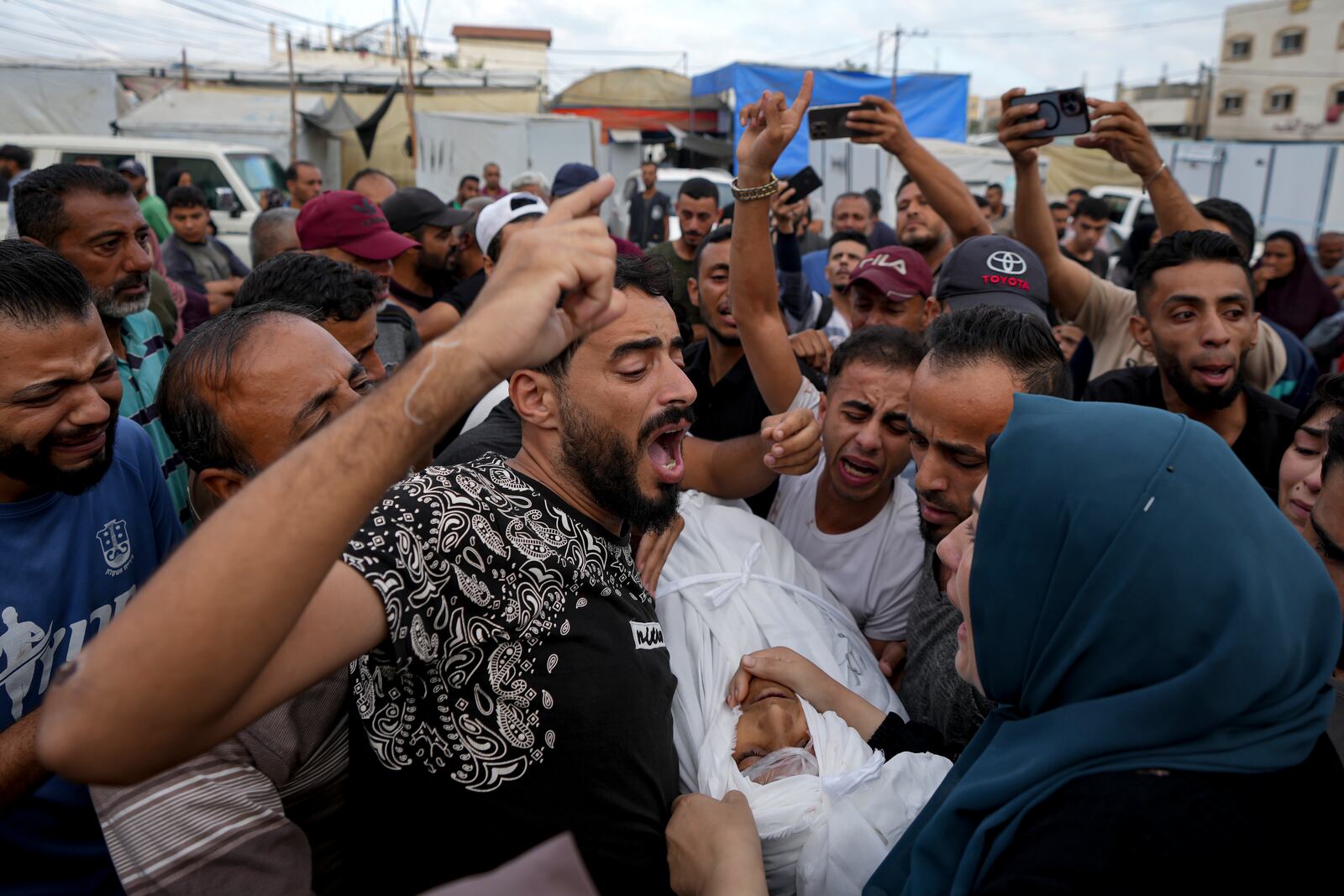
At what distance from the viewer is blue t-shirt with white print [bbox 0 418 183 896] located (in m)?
1.71

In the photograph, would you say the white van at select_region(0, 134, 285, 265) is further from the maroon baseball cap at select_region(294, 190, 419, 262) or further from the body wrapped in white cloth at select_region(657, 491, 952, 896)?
the body wrapped in white cloth at select_region(657, 491, 952, 896)

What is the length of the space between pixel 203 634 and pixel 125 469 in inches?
55.3

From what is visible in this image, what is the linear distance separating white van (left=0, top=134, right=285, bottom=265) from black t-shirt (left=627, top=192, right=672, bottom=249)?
5.04m

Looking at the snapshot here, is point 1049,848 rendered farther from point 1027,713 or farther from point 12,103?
point 12,103

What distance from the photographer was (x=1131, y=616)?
1.17 m

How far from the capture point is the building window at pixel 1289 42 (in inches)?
1441

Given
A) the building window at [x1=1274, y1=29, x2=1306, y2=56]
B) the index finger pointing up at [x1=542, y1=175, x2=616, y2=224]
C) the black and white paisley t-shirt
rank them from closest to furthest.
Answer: the index finger pointing up at [x1=542, y1=175, x2=616, y2=224] < the black and white paisley t-shirt < the building window at [x1=1274, y1=29, x2=1306, y2=56]

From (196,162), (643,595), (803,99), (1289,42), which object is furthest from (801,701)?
(1289,42)

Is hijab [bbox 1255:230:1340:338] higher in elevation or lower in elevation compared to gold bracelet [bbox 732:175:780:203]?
lower

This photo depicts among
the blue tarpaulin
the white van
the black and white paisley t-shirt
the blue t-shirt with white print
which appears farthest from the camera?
the blue tarpaulin

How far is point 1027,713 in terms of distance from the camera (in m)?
1.36

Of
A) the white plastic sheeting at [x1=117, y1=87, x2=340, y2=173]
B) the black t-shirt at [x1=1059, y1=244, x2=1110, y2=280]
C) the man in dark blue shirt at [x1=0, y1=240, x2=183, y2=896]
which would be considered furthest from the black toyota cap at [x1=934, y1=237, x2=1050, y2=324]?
the white plastic sheeting at [x1=117, y1=87, x2=340, y2=173]

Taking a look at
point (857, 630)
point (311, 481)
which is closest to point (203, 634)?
point (311, 481)

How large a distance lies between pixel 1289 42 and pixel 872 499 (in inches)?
1840
